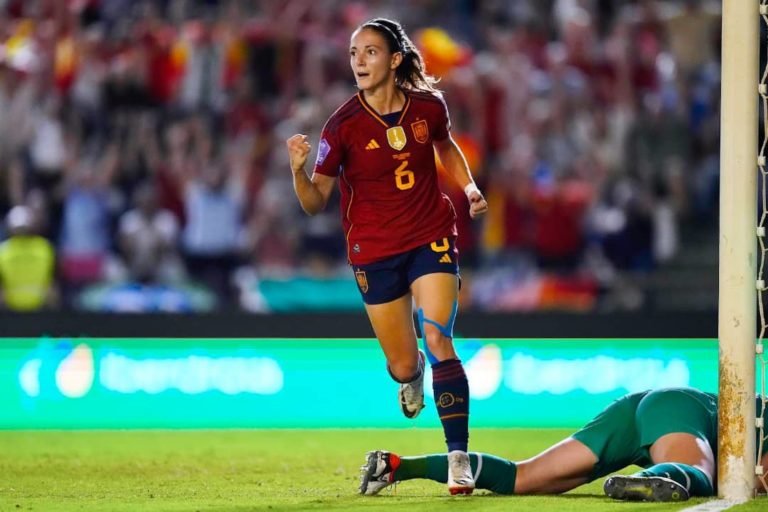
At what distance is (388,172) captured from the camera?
707cm

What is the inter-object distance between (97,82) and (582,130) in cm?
510

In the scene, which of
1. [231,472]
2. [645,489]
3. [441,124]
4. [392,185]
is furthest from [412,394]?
[645,489]

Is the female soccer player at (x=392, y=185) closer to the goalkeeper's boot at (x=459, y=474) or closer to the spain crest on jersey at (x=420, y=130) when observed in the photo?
the spain crest on jersey at (x=420, y=130)

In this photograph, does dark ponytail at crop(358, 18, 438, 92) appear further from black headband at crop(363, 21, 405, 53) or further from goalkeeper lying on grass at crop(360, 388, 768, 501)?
goalkeeper lying on grass at crop(360, 388, 768, 501)

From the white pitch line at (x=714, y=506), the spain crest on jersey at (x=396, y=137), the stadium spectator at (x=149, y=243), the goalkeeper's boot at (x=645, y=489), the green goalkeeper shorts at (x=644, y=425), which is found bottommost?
the white pitch line at (x=714, y=506)

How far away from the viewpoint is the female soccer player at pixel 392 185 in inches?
274

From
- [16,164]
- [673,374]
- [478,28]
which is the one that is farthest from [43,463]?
[478,28]

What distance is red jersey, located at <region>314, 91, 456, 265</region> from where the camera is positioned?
7.03 metres

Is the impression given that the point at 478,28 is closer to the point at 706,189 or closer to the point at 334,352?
the point at 706,189

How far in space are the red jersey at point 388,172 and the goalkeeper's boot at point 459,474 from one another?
1149 mm

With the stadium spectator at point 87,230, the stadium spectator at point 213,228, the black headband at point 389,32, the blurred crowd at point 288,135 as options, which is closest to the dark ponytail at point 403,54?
the black headband at point 389,32

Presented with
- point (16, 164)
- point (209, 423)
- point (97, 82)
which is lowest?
point (209, 423)

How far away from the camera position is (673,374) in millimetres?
11062

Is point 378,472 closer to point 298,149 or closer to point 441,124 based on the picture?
point 298,149
